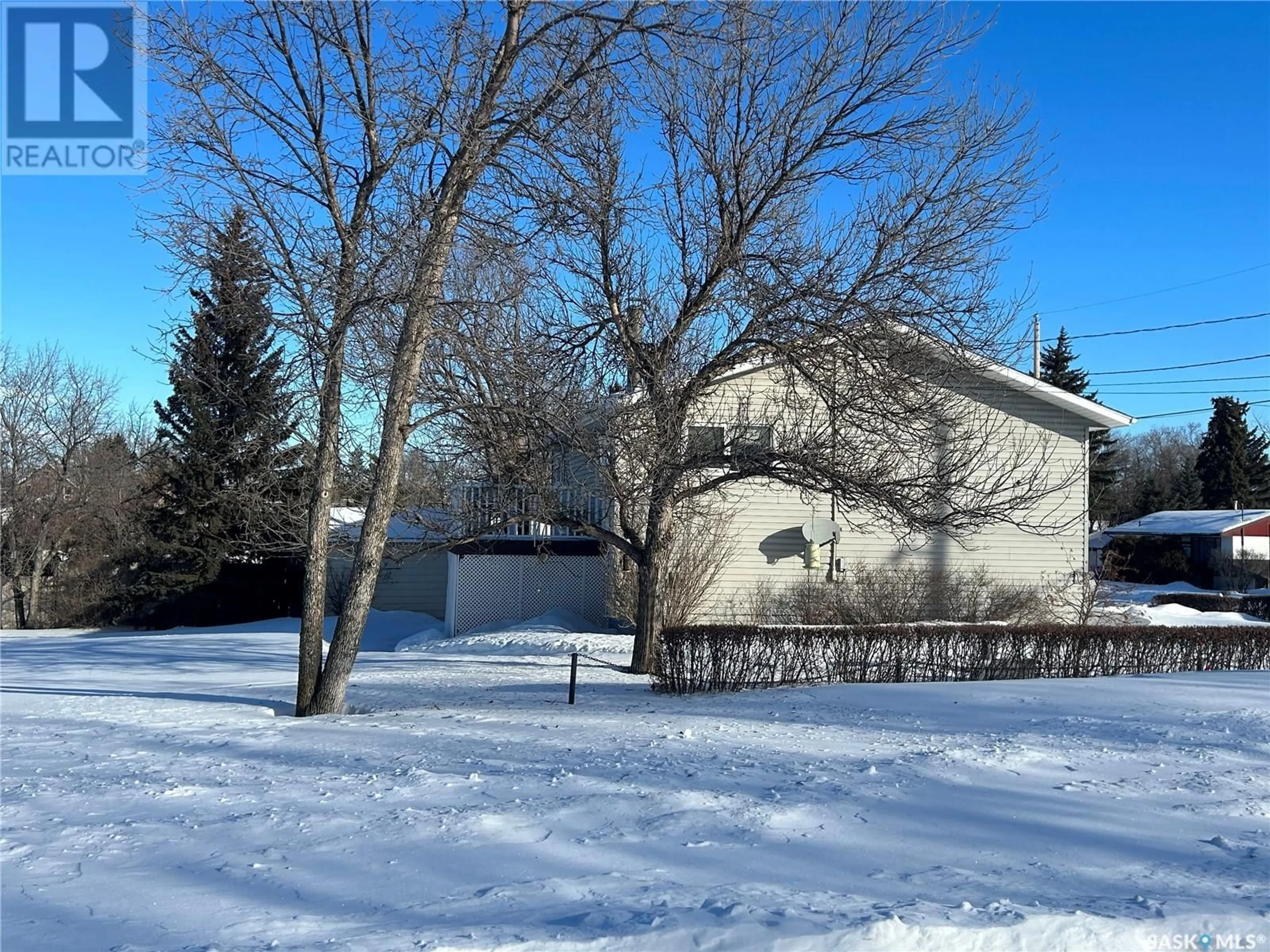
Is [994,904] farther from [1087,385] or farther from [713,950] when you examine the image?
[1087,385]

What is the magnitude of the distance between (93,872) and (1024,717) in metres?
7.00

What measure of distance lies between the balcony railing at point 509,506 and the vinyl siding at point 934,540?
704 centimetres

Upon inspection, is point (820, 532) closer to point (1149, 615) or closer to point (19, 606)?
point (1149, 615)

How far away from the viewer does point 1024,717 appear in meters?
8.60

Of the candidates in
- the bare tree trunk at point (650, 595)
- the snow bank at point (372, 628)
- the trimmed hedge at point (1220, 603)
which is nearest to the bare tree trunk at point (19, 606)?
the snow bank at point (372, 628)

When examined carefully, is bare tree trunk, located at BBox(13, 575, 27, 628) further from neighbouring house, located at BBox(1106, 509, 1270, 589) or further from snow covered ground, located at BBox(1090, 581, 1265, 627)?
neighbouring house, located at BBox(1106, 509, 1270, 589)

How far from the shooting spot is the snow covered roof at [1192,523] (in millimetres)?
45562

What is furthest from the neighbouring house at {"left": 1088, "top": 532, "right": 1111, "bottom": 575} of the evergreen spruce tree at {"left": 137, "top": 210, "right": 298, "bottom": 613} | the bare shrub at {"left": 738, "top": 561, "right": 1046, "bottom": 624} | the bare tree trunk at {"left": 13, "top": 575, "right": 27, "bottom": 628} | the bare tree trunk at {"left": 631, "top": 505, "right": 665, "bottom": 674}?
the bare tree trunk at {"left": 13, "top": 575, "right": 27, "bottom": 628}

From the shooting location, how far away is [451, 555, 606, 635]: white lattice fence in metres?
22.3

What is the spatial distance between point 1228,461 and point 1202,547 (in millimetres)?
10178

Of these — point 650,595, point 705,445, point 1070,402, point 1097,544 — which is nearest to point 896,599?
point 1070,402

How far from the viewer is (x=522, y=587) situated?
2253 centimetres

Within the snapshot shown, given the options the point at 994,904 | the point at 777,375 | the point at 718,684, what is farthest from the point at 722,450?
the point at 994,904

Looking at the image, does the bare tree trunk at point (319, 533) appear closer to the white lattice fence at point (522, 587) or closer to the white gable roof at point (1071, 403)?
the white lattice fence at point (522, 587)
